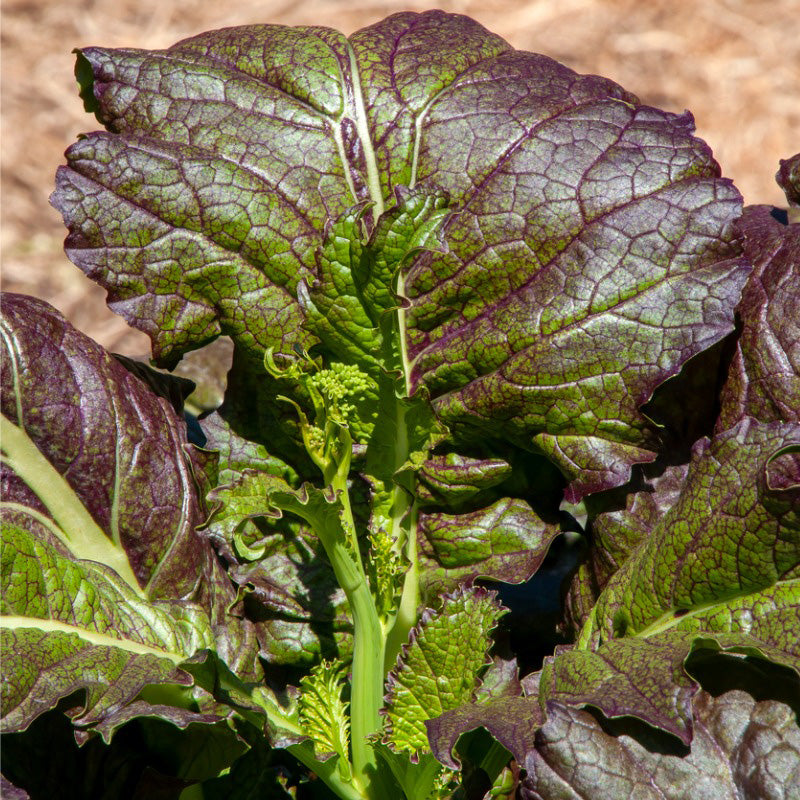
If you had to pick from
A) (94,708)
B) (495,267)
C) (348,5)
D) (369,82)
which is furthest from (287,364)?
(348,5)

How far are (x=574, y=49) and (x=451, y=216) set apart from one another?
13.6 feet

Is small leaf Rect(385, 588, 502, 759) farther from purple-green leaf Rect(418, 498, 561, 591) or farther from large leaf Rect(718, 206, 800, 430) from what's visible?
large leaf Rect(718, 206, 800, 430)

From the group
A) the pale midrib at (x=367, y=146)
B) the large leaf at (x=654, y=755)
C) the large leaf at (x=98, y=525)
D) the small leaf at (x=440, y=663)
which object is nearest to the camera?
the large leaf at (x=654, y=755)

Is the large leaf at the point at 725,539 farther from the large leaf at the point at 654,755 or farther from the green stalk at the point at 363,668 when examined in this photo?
the green stalk at the point at 363,668

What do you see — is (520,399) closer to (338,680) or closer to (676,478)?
(676,478)

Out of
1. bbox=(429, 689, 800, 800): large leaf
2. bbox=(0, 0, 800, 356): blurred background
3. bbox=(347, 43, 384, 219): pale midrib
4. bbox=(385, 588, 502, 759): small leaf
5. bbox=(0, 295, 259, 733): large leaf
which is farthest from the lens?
bbox=(0, 0, 800, 356): blurred background

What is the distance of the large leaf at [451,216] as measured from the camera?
4.53 feet

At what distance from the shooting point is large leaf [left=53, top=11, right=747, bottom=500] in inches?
54.4

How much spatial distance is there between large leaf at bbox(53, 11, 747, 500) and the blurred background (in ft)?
11.0

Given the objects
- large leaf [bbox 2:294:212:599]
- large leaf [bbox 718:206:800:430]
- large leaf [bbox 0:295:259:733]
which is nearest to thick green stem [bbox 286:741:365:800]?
large leaf [bbox 0:295:259:733]

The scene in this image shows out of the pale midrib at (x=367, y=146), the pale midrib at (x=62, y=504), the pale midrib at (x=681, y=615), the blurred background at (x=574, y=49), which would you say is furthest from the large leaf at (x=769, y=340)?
the blurred background at (x=574, y=49)

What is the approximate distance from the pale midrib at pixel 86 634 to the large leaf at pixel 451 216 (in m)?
0.39

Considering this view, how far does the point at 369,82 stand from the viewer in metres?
1.52

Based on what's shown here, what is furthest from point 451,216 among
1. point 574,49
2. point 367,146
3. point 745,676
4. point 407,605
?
point 574,49
